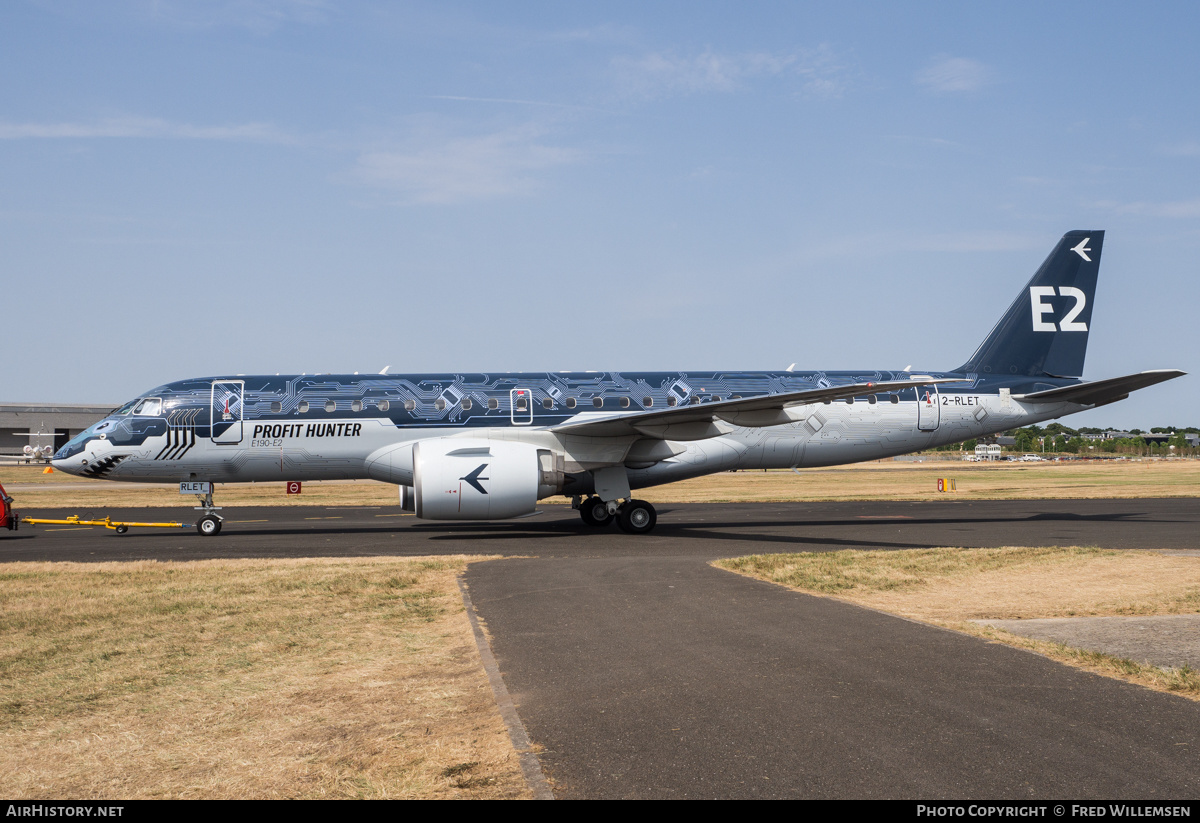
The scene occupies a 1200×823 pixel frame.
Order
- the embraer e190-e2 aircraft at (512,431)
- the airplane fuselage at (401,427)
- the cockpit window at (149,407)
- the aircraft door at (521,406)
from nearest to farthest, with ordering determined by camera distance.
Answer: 1. the embraer e190-e2 aircraft at (512,431)
2. the airplane fuselage at (401,427)
3. the cockpit window at (149,407)
4. the aircraft door at (521,406)

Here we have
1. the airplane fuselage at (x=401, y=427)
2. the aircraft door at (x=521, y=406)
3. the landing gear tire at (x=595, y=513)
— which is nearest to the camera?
the airplane fuselage at (x=401, y=427)

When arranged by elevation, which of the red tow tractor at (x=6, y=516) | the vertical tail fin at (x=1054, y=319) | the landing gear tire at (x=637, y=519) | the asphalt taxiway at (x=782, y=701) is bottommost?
the asphalt taxiway at (x=782, y=701)

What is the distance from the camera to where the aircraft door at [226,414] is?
23.6m

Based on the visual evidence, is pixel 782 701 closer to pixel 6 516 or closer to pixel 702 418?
pixel 702 418

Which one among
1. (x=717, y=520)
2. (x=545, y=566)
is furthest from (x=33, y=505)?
(x=545, y=566)

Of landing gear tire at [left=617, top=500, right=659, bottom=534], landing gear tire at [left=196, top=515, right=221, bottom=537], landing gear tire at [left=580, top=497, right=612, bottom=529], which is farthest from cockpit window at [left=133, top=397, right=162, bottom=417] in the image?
landing gear tire at [left=617, top=500, right=659, bottom=534]

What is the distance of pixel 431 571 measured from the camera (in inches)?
612

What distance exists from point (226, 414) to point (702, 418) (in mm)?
11940

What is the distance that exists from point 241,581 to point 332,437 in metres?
9.53

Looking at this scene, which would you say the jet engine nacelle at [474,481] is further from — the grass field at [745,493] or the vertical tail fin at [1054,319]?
the grass field at [745,493]

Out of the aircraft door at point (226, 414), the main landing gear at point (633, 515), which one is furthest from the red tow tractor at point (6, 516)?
the main landing gear at point (633, 515)

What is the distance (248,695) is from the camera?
7418 millimetres

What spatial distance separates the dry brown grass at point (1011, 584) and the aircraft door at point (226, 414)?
13.7 meters
